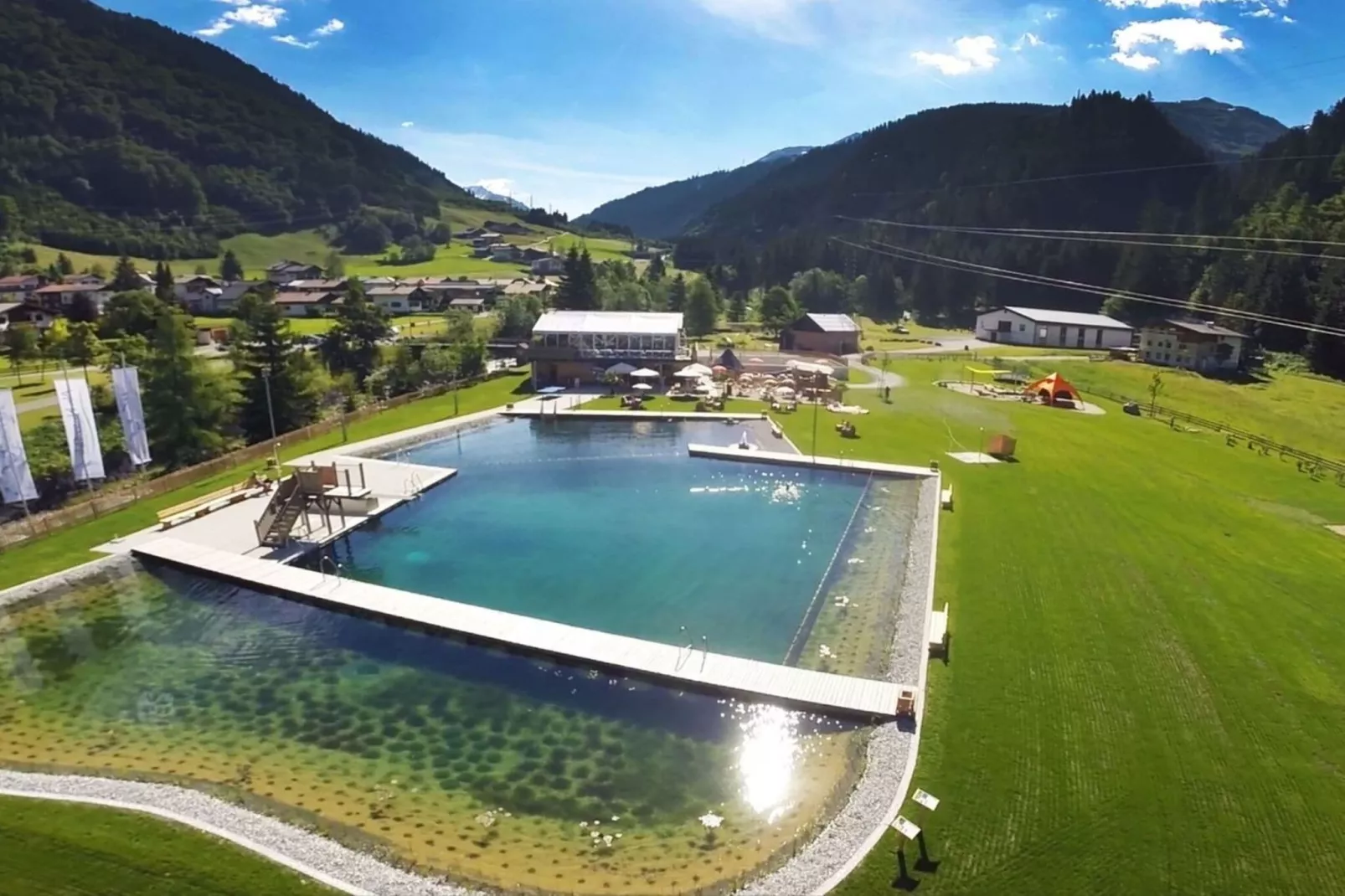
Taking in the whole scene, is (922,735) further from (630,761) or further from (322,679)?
(322,679)

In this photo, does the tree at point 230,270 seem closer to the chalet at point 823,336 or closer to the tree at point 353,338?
the tree at point 353,338

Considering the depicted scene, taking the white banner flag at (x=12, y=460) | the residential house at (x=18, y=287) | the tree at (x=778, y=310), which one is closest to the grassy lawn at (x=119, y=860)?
the white banner flag at (x=12, y=460)

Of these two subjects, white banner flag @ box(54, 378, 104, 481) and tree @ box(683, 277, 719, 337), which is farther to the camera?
tree @ box(683, 277, 719, 337)

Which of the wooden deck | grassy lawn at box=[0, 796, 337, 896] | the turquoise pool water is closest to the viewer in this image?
grassy lawn at box=[0, 796, 337, 896]

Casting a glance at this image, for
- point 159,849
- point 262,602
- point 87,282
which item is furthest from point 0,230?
point 159,849

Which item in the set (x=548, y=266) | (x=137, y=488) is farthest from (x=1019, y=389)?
(x=548, y=266)

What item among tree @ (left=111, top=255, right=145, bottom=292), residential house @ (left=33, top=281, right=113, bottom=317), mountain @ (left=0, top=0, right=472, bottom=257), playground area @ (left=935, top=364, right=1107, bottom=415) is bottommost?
playground area @ (left=935, top=364, right=1107, bottom=415)

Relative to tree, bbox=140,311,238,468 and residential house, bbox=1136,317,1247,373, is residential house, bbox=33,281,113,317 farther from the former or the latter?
residential house, bbox=1136,317,1247,373

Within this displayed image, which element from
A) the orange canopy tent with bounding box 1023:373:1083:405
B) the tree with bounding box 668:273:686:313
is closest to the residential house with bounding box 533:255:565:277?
the tree with bounding box 668:273:686:313
